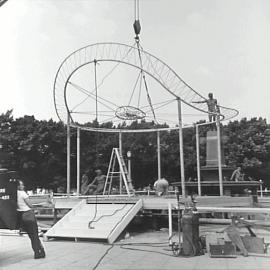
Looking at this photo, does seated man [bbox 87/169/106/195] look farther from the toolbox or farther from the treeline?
the treeline

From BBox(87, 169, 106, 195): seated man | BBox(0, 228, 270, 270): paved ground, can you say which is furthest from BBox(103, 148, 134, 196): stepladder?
BBox(0, 228, 270, 270): paved ground

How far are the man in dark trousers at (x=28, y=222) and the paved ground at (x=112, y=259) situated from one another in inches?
8.4

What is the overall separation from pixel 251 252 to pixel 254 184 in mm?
9622

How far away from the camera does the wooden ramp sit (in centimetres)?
1086

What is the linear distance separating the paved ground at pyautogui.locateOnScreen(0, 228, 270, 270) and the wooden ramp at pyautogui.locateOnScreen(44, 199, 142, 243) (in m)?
0.37

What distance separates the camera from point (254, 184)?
1756 cm

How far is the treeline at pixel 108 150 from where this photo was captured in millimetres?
34094

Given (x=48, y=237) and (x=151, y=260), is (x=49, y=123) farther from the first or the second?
→ (x=151, y=260)

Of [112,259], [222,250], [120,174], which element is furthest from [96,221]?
[120,174]

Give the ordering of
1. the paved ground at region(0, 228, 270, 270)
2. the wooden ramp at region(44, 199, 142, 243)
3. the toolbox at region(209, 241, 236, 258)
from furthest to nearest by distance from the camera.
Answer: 1. the wooden ramp at region(44, 199, 142, 243)
2. the toolbox at region(209, 241, 236, 258)
3. the paved ground at region(0, 228, 270, 270)

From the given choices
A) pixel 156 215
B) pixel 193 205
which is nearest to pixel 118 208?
pixel 156 215

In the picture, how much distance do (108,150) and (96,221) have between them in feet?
86.3

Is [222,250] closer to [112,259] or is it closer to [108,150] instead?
[112,259]

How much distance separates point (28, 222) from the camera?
8266mm
